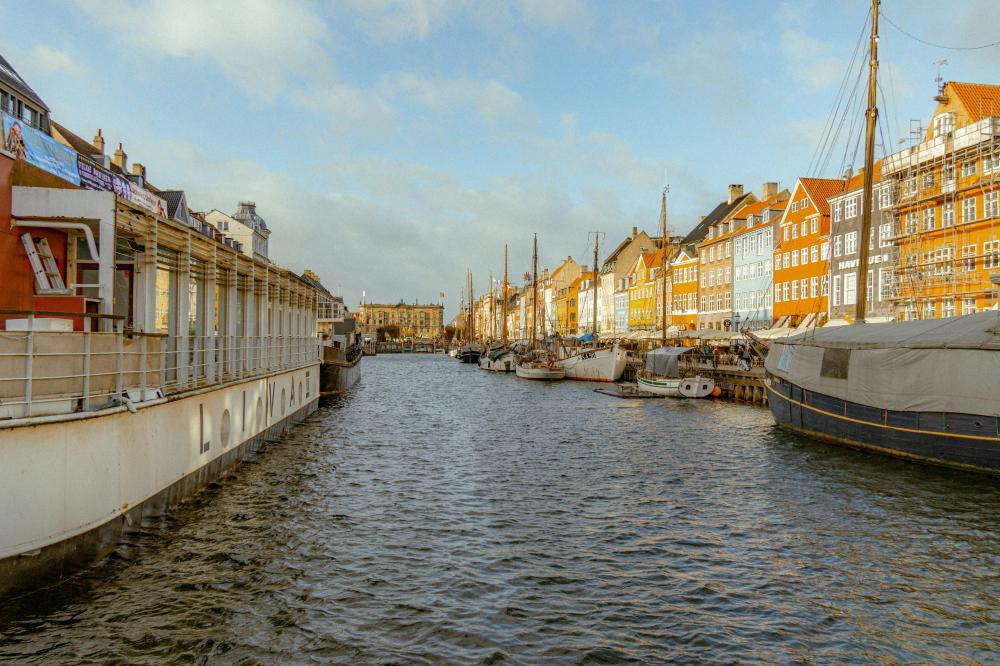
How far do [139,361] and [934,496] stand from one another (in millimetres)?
18735

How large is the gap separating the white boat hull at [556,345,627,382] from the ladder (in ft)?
183

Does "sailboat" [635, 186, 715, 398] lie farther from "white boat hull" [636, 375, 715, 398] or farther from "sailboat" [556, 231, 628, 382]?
"sailboat" [556, 231, 628, 382]

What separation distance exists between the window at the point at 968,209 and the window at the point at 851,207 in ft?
39.7

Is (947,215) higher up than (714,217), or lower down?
lower down

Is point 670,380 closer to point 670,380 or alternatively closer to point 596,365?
point 670,380

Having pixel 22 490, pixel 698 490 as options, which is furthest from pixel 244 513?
pixel 698 490

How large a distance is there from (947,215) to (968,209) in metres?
1.58

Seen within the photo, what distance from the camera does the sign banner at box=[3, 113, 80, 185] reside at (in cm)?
1845

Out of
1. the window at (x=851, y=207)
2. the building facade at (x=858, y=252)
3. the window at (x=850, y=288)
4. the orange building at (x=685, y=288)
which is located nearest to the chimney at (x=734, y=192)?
the orange building at (x=685, y=288)

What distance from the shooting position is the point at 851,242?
2099 inches

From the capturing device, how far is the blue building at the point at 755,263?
A: 222 ft

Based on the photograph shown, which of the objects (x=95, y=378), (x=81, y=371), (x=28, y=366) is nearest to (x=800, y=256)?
(x=95, y=378)

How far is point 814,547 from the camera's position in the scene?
45.5ft

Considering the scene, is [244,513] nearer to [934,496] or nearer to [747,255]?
[934,496]
